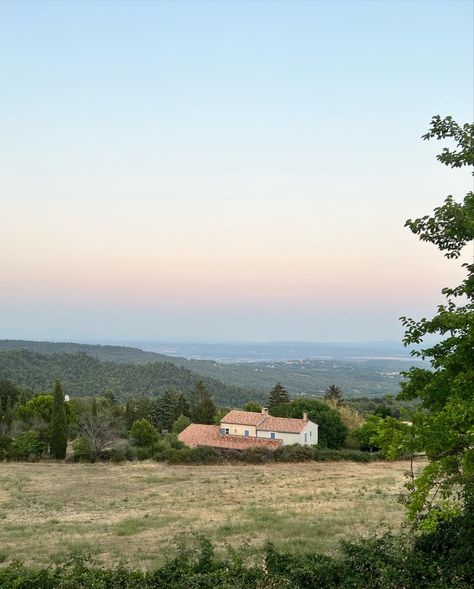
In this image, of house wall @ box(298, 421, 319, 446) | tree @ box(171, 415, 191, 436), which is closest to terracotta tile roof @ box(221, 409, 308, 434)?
house wall @ box(298, 421, 319, 446)

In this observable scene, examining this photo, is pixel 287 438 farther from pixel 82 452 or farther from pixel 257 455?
pixel 82 452

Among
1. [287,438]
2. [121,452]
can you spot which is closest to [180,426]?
[287,438]

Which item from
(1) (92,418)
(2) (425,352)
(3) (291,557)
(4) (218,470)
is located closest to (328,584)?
(3) (291,557)

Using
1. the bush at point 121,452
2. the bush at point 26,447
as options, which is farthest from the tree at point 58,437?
the bush at point 121,452

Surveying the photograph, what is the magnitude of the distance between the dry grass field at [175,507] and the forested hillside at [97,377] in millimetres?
70846

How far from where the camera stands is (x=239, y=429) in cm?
5069

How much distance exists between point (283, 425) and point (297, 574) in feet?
137

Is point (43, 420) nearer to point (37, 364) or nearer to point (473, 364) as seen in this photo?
point (473, 364)

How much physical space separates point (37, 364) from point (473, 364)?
121 meters

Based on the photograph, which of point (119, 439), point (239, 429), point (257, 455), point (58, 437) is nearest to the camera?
point (257, 455)

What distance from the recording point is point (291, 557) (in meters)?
9.20

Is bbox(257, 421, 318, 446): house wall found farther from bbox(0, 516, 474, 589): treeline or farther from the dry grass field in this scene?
bbox(0, 516, 474, 589): treeline

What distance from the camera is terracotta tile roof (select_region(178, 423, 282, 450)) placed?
1811 inches

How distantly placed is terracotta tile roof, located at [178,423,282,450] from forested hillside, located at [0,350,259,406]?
180 feet
